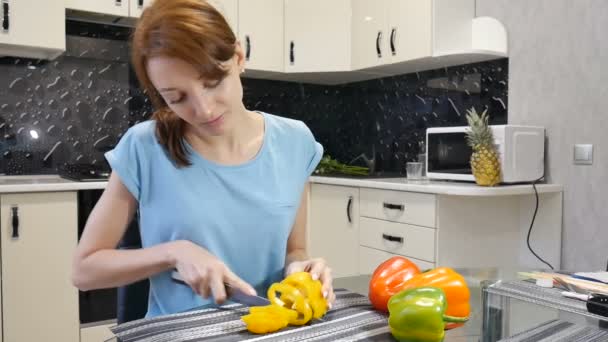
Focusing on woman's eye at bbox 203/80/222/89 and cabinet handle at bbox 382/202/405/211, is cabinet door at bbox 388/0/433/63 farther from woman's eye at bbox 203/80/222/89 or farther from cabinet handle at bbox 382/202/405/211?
woman's eye at bbox 203/80/222/89

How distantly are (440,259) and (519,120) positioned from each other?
2.60 ft

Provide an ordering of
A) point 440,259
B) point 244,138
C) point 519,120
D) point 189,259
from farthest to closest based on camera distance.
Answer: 1. point 519,120
2. point 440,259
3. point 244,138
4. point 189,259

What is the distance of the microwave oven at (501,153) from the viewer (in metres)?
2.28

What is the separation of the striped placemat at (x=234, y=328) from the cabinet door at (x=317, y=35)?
2514mm

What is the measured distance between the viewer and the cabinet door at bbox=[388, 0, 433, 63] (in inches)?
103

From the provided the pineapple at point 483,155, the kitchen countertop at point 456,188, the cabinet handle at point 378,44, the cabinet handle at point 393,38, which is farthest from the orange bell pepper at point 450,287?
the cabinet handle at point 378,44

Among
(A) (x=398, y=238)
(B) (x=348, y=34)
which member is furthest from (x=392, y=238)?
(B) (x=348, y=34)

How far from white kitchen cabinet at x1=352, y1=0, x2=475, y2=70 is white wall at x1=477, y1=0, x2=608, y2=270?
0.23m

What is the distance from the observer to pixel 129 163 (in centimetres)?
97

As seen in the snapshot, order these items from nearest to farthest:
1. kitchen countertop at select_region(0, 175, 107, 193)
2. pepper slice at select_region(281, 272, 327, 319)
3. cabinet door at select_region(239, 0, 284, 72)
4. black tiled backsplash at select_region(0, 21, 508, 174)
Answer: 1. pepper slice at select_region(281, 272, 327, 319)
2. kitchen countertop at select_region(0, 175, 107, 193)
3. black tiled backsplash at select_region(0, 21, 508, 174)
4. cabinet door at select_region(239, 0, 284, 72)

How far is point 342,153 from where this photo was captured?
12.6 feet

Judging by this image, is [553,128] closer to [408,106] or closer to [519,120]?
[519,120]

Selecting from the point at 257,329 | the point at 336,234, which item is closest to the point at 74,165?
the point at 336,234

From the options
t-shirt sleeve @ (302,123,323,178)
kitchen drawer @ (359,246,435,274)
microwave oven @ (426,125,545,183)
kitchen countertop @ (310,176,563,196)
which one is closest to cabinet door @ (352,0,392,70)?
microwave oven @ (426,125,545,183)
